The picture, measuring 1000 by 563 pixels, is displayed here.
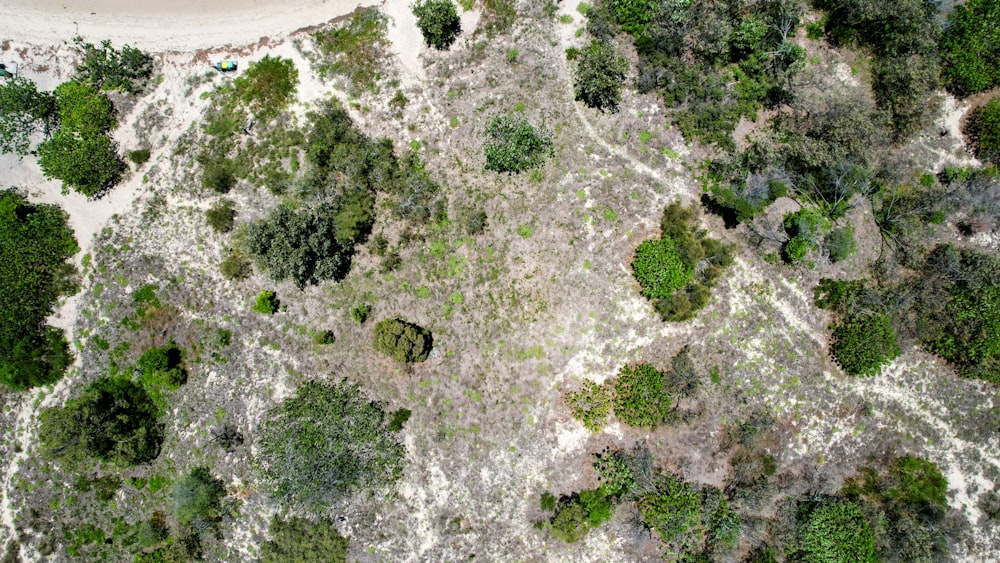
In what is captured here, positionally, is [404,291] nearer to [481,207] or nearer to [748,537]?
[481,207]

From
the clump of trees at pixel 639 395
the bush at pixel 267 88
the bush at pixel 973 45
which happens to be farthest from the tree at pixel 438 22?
the bush at pixel 973 45

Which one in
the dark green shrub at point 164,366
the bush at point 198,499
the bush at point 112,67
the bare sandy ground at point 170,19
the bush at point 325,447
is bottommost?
the bush at point 198,499

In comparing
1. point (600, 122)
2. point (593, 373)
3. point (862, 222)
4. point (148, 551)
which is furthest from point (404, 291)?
point (862, 222)

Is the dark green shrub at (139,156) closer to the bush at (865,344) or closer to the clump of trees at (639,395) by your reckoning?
the clump of trees at (639,395)

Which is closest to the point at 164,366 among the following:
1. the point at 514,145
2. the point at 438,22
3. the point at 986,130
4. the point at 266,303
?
the point at 266,303

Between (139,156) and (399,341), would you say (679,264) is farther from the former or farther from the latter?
(139,156)
